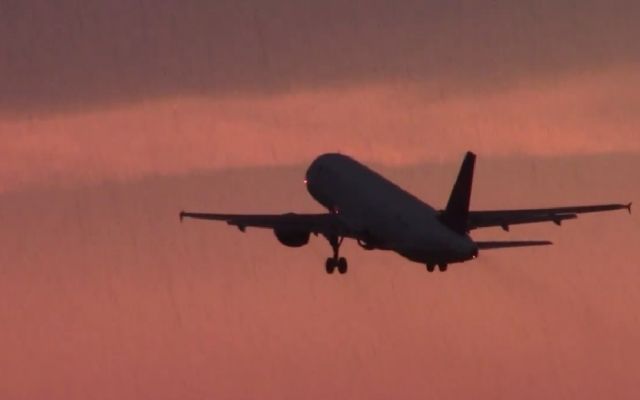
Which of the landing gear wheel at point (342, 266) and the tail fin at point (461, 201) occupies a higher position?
the tail fin at point (461, 201)

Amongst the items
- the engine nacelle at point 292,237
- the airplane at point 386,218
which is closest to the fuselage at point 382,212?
the airplane at point 386,218

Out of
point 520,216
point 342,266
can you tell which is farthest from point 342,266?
point 520,216

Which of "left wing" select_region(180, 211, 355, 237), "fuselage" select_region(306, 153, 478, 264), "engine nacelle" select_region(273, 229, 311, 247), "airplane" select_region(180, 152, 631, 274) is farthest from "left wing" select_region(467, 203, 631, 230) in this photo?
"engine nacelle" select_region(273, 229, 311, 247)

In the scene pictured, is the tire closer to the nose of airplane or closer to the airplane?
the airplane

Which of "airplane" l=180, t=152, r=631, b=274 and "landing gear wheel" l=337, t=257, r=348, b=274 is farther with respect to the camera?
"landing gear wheel" l=337, t=257, r=348, b=274

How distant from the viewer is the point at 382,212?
111m

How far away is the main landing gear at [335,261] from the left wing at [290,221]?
4.20 ft

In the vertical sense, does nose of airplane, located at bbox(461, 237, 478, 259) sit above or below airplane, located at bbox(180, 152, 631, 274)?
below

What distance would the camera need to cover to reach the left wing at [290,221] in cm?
11725

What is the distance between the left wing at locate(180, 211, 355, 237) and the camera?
11725 centimetres

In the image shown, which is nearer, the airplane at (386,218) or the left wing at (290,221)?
the airplane at (386,218)

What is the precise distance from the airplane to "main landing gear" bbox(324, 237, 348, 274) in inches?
2.5

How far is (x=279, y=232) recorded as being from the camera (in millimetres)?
120562

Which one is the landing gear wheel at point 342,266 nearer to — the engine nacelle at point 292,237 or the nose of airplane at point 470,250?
the engine nacelle at point 292,237
